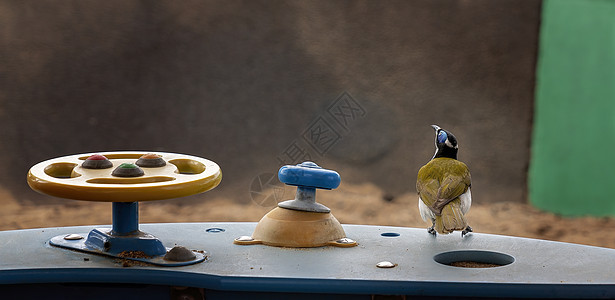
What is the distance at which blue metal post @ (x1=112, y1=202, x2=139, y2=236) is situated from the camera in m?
1.75

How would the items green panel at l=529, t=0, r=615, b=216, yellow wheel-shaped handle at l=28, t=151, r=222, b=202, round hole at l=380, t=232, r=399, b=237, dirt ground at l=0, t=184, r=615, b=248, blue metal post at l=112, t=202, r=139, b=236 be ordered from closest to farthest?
yellow wheel-shaped handle at l=28, t=151, r=222, b=202
blue metal post at l=112, t=202, r=139, b=236
round hole at l=380, t=232, r=399, b=237
dirt ground at l=0, t=184, r=615, b=248
green panel at l=529, t=0, r=615, b=216

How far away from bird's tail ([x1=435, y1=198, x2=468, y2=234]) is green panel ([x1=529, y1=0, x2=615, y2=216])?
3310 mm

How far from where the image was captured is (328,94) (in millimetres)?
5188

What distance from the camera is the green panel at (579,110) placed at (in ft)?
16.1

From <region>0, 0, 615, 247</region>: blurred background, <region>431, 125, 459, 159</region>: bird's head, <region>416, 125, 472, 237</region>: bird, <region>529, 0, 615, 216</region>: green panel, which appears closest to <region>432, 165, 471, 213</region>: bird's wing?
<region>416, 125, 472, 237</region>: bird

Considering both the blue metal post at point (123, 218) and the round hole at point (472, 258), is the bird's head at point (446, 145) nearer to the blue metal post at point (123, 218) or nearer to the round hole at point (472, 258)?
the round hole at point (472, 258)

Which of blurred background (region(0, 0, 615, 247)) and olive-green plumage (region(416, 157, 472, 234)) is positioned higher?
blurred background (region(0, 0, 615, 247))

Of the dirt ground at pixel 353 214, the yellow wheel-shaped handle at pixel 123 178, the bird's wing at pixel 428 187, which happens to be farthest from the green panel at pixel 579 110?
the yellow wheel-shaped handle at pixel 123 178

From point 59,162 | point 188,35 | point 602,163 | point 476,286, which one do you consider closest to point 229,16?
point 188,35

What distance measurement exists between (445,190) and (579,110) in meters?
3.41

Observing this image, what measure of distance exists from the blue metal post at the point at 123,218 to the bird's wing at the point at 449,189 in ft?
2.60

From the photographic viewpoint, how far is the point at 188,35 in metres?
5.11

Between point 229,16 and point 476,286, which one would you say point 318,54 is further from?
point 476,286

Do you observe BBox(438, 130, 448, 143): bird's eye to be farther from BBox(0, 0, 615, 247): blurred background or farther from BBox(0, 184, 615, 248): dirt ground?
BBox(0, 0, 615, 247): blurred background
